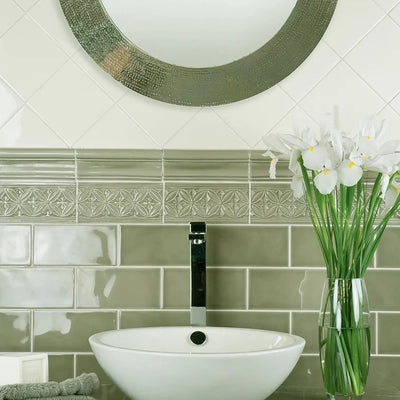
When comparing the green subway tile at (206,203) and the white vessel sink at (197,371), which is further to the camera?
the green subway tile at (206,203)

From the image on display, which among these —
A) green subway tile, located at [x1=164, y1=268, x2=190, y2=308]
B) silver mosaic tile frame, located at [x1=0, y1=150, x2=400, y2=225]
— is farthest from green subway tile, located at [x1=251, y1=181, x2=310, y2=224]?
green subway tile, located at [x1=164, y1=268, x2=190, y2=308]

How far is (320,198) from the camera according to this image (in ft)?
4.33

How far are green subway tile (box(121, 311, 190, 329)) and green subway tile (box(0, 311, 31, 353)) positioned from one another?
240 mm

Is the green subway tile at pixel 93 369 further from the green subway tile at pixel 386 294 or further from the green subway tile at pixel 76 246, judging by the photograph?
the green subway tile at pixel 386 294

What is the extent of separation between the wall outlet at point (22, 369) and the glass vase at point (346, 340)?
57cm

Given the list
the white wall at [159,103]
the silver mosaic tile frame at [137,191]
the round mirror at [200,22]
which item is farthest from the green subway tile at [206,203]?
the round mirror at [200,22]

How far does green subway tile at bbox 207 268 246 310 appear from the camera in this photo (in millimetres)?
1549

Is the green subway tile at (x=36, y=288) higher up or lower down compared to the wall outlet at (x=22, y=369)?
higher up

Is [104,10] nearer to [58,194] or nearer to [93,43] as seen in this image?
[93,43]

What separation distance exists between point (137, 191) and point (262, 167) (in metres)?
0.32

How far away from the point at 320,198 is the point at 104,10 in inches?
29.1

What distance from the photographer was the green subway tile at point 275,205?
157 cm

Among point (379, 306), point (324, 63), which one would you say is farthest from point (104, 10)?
point (379, 306)

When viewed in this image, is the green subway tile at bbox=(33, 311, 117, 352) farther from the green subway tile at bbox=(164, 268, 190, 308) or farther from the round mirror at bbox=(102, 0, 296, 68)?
the round mirror at bbox=(102, 0, 296, 68)
